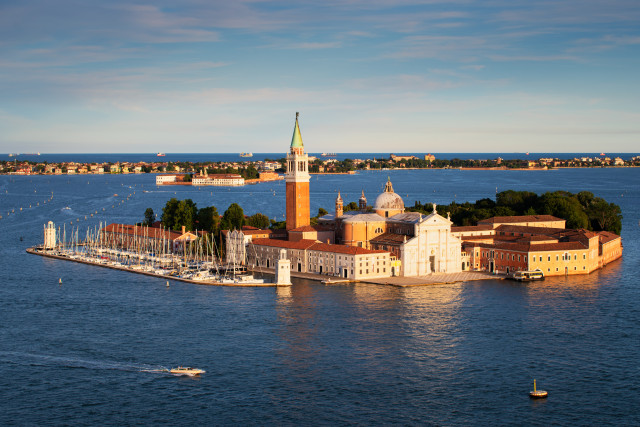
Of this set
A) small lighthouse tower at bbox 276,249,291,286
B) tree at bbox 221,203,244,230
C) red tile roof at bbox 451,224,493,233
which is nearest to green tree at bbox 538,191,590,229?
red tile roof at bbox 451,224,493,233

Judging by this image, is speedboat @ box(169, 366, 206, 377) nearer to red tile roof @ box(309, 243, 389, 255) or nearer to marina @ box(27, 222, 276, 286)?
marina @ box(27, 222, 276, 286)

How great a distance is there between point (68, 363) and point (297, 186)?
104 ft

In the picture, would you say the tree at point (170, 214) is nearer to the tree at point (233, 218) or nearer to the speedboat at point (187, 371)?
the tree at point (233, 218)

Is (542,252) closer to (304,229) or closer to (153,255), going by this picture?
(304,229)

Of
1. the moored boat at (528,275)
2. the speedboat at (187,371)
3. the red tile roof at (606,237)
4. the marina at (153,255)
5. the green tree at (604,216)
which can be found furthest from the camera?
the green tree at (604,216)

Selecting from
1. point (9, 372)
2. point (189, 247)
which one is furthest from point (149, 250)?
point (9, 372)

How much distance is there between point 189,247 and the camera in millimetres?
65812

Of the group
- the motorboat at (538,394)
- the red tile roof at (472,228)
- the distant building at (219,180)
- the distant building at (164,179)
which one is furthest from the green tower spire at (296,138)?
the distant building at (164,179)

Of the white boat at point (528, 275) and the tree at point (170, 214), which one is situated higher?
the tree at point (170, 214)

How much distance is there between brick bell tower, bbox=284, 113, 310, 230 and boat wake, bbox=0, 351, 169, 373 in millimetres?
30609

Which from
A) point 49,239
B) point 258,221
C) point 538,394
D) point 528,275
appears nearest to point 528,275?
point 528,275

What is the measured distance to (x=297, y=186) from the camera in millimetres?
62062

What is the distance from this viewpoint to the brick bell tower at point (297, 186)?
62.2 metres

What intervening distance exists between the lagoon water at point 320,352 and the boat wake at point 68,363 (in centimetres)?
9
